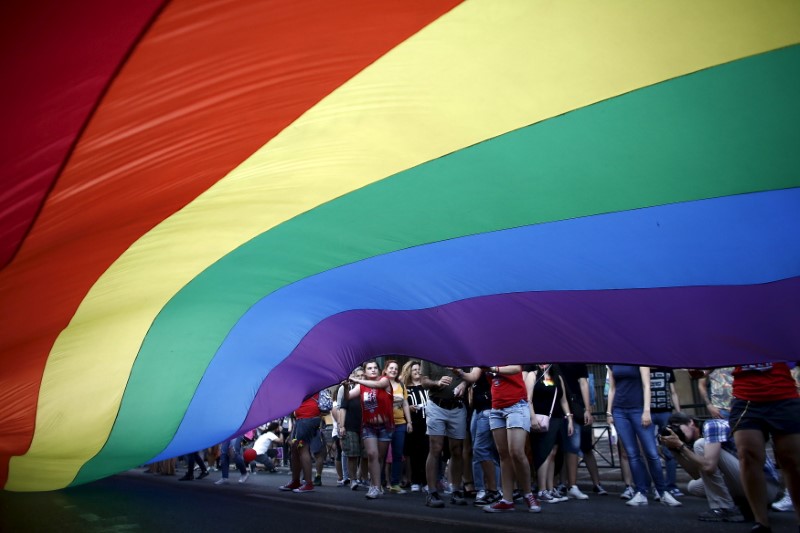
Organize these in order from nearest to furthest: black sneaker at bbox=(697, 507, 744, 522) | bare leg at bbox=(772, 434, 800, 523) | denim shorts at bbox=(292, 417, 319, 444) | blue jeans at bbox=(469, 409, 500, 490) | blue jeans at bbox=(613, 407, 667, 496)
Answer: bare leg at bbox=(772, 434, 800, 523) < black sneaker at bbox=(697, 507, 744, 522) < blue jeans at bbox=(613, 407, 667, 496) < blue jeans at bbox=(469, 409, 500, 490) < denim shorts at bbox=(292, 417, 319, 444)

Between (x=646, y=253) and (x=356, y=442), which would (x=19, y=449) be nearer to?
(x=356, y=442)

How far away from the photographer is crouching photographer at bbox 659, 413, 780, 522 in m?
6.74

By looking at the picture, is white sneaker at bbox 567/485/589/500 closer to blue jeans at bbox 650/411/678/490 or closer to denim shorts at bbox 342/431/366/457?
blue jeans at bbox 650/411/678/490

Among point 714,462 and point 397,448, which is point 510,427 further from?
point 397,448

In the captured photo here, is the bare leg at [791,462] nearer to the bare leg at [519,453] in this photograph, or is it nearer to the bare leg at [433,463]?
the bare leg at [519,453]

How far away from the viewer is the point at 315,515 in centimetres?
823

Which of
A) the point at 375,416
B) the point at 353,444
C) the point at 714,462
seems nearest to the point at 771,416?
the point at 714,462

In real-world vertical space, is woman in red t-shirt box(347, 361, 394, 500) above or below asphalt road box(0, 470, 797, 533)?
above

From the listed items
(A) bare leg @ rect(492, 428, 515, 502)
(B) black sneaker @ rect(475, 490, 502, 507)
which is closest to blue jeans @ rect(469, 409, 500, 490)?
(B) black sneaker @ rect(475, 490, 502, 507)

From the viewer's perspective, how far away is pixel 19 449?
7.83 m

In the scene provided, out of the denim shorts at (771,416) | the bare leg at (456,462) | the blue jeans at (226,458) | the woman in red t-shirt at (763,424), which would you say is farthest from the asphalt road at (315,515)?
the blue jeans at (226,458)

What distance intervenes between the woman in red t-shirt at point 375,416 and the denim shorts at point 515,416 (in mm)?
2631

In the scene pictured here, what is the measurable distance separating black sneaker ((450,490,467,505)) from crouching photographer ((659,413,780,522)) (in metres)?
3.12

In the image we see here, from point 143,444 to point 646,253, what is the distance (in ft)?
19.8
